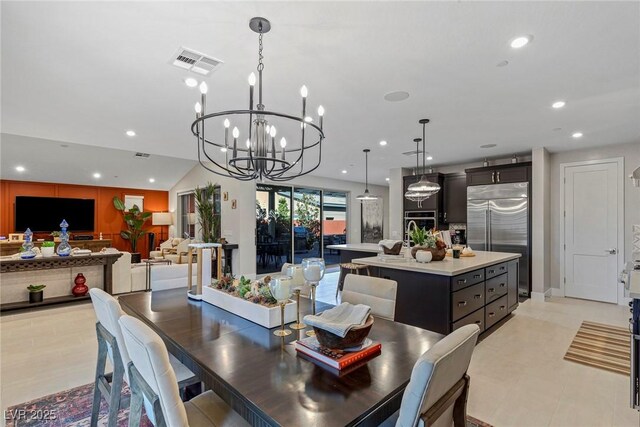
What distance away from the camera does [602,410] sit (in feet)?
7.44

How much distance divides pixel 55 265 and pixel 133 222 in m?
4.90

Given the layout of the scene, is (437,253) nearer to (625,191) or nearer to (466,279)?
(466,279)

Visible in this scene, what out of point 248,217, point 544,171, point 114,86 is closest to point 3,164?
point 248,217

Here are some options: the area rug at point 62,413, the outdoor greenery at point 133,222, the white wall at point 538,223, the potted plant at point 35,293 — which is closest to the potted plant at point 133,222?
the outdoor greenery at point 133,222

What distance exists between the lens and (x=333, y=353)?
1.31 metres

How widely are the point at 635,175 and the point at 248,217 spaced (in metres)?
6.01

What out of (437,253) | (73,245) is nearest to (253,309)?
(437,253)

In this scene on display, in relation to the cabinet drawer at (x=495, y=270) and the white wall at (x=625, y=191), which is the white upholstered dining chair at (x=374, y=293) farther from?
the white wall at (x=625, y=191)

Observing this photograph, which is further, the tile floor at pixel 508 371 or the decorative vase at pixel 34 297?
the decorative vase at pixel 34 297

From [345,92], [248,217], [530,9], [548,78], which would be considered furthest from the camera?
[248,217]

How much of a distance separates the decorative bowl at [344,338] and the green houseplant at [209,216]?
6194 millimetres

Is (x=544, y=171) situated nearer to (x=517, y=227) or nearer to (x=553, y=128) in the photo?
(x=517, y=227)

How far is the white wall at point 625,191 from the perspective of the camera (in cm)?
492

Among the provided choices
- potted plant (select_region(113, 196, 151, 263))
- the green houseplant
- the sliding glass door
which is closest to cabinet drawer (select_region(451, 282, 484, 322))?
the sliding glass door
